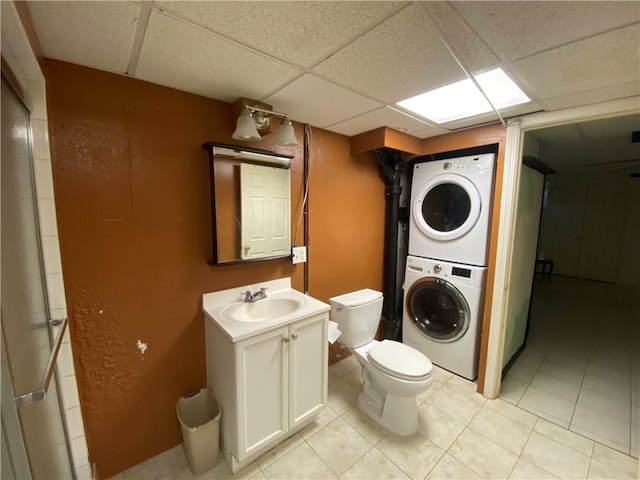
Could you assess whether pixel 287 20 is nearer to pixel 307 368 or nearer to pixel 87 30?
pixel 87 30

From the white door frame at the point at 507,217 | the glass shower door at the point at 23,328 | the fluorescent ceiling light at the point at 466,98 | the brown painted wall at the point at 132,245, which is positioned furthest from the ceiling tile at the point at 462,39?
the glass shower door at the point at 23,328

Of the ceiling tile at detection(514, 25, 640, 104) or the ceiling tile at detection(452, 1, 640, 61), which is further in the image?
the ceiling tile at detection(514, 25, 640, 104)

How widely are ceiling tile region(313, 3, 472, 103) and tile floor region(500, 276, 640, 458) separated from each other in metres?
2.32

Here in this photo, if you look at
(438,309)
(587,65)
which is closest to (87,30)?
(587,65)

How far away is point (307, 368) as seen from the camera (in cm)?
160

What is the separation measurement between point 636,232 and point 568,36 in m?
5.94

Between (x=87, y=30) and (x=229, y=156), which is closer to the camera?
(x=87, y=30)

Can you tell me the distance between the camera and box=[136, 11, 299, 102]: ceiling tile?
37.1 inches

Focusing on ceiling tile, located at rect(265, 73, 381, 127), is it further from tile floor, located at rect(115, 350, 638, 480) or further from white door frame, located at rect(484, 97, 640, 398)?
tile floor, located at rect(115, 350, 638, 480)

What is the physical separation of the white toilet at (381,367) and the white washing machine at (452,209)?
2.39 ft

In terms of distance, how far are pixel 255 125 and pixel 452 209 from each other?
1761 millimetres

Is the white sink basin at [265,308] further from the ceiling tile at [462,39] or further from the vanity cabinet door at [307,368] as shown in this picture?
the ceiling tile at [462,39]

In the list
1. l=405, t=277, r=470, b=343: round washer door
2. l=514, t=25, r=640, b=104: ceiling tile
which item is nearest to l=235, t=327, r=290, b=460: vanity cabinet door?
l=405, t=277, r=470, b=343: round washer door

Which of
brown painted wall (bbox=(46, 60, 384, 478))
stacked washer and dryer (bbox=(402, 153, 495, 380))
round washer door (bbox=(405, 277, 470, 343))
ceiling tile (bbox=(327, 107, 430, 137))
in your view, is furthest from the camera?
round washer door (bbox=(405, 277, 470, 343))
